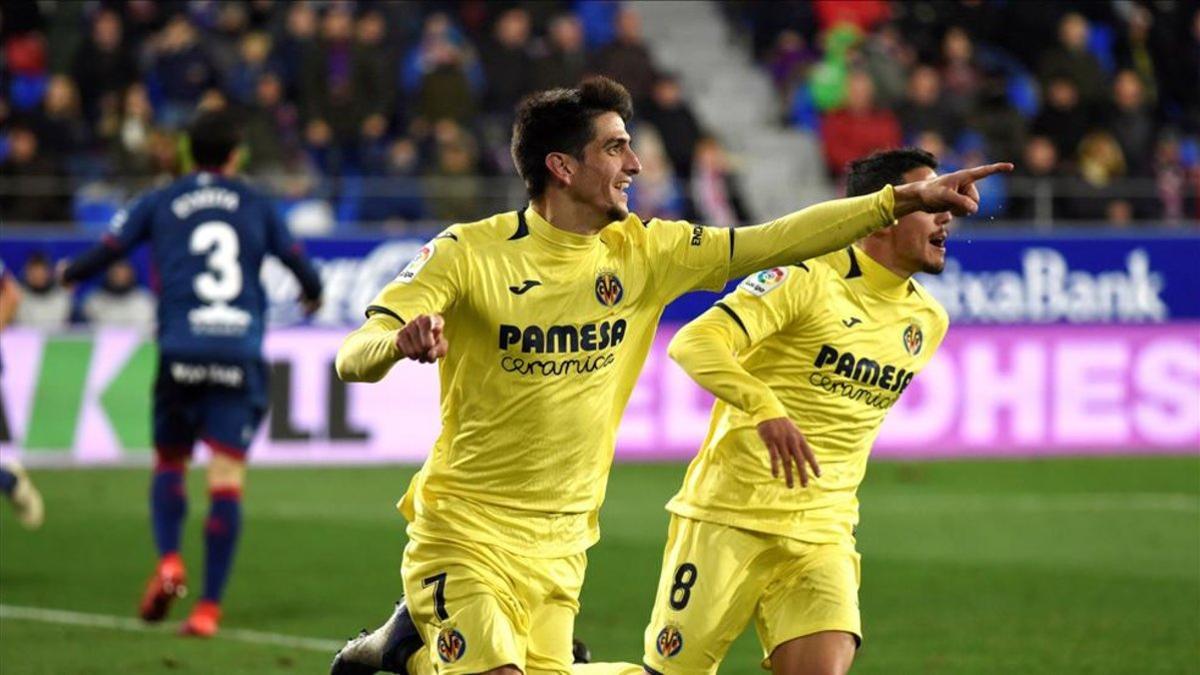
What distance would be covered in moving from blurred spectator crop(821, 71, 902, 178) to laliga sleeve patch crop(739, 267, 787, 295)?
46.8ft

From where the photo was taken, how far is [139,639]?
32.4 feet

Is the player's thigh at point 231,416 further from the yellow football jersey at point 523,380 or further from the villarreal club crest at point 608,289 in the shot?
the villarreal club crest at point 608,289

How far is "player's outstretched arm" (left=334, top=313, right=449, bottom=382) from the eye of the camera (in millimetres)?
5172

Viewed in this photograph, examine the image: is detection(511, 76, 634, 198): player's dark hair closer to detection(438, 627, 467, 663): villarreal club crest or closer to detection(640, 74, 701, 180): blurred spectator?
detection(438, 627, 467, 663): villarreal club crest

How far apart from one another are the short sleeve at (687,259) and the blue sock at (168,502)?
178 inches

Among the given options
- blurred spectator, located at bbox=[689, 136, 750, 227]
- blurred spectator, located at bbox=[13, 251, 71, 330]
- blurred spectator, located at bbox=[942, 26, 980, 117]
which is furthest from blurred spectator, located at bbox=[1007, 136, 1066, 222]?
blurred spectator, located at bbox=[13, 251, 71, 330]

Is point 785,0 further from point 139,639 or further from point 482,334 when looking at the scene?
point 482,334

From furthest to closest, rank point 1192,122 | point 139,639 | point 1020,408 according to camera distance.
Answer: point 1192,122 < point 1020,408 < point 139,639

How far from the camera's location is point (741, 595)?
688 cm

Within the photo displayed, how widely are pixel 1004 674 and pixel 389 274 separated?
9806 mm

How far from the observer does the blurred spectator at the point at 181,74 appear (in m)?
20.6

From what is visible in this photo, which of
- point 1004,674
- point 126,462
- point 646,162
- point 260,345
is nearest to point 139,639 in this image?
point 260,345

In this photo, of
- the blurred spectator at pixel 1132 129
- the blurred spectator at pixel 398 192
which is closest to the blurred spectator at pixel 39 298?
the blurred spectator at pixel 398 192

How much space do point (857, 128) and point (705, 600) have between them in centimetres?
1498
